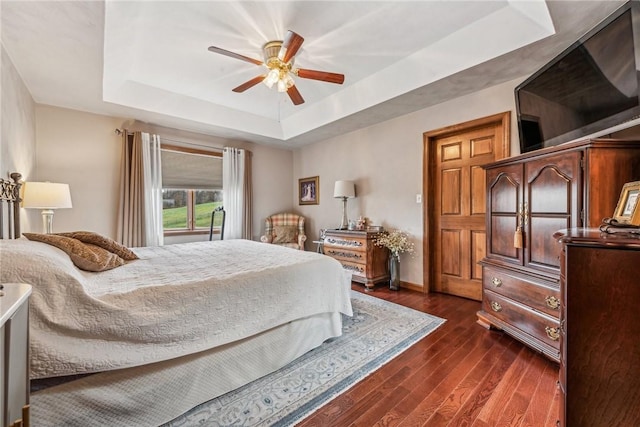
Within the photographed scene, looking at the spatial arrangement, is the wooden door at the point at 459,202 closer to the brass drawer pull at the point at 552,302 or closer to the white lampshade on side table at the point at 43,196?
the brass drawer pull at the point at 552,302

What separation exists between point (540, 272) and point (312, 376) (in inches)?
69.6

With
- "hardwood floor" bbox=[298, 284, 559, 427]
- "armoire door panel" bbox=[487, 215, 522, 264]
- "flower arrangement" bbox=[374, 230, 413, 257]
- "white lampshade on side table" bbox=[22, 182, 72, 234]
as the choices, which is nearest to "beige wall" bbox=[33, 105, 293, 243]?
"white lampshade on side table" bbox=[22, 182, 72, 234]

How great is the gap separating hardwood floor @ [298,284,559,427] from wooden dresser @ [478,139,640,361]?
219 millimetres

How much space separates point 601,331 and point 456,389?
0.97 meters

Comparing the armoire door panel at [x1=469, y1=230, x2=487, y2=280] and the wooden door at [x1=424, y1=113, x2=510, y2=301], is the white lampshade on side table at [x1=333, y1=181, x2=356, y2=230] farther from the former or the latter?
the armoire door panel at [x1=469, y1=230, x2=487, y2=280]

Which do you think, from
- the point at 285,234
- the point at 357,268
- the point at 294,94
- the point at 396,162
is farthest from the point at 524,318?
the point at 285,234

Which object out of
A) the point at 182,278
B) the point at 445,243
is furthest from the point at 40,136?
the point at 445,243

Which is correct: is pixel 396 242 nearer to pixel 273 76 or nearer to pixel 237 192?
pixel 273 76

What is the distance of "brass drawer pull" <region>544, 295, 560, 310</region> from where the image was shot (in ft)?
5.84

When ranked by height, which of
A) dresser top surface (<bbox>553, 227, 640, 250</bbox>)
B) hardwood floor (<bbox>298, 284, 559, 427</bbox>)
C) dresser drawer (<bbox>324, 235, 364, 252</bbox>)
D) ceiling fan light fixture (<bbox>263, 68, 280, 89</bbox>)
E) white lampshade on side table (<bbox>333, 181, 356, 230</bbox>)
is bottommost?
hardwood floor (<bbox>298, 284, 559, 427</bbox>)

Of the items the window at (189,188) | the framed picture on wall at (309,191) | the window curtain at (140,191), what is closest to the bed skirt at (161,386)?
the window curtain at (140,191)

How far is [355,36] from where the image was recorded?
2.44 metres

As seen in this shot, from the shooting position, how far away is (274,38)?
243 centimetres

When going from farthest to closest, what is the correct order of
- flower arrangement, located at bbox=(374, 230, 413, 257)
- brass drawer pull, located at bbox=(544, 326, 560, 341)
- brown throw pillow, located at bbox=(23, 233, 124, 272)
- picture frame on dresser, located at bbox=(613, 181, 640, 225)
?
flower arrangement, located at bbox=(374, 230, 413, 257), brass drawer pull, located at bbox=(544, 326, 560, 341), brown throw pillow, located at bbox=(23, 233, 124, 272), picture frame on dresser, located at bbox=(613, 181, 640, 225)
